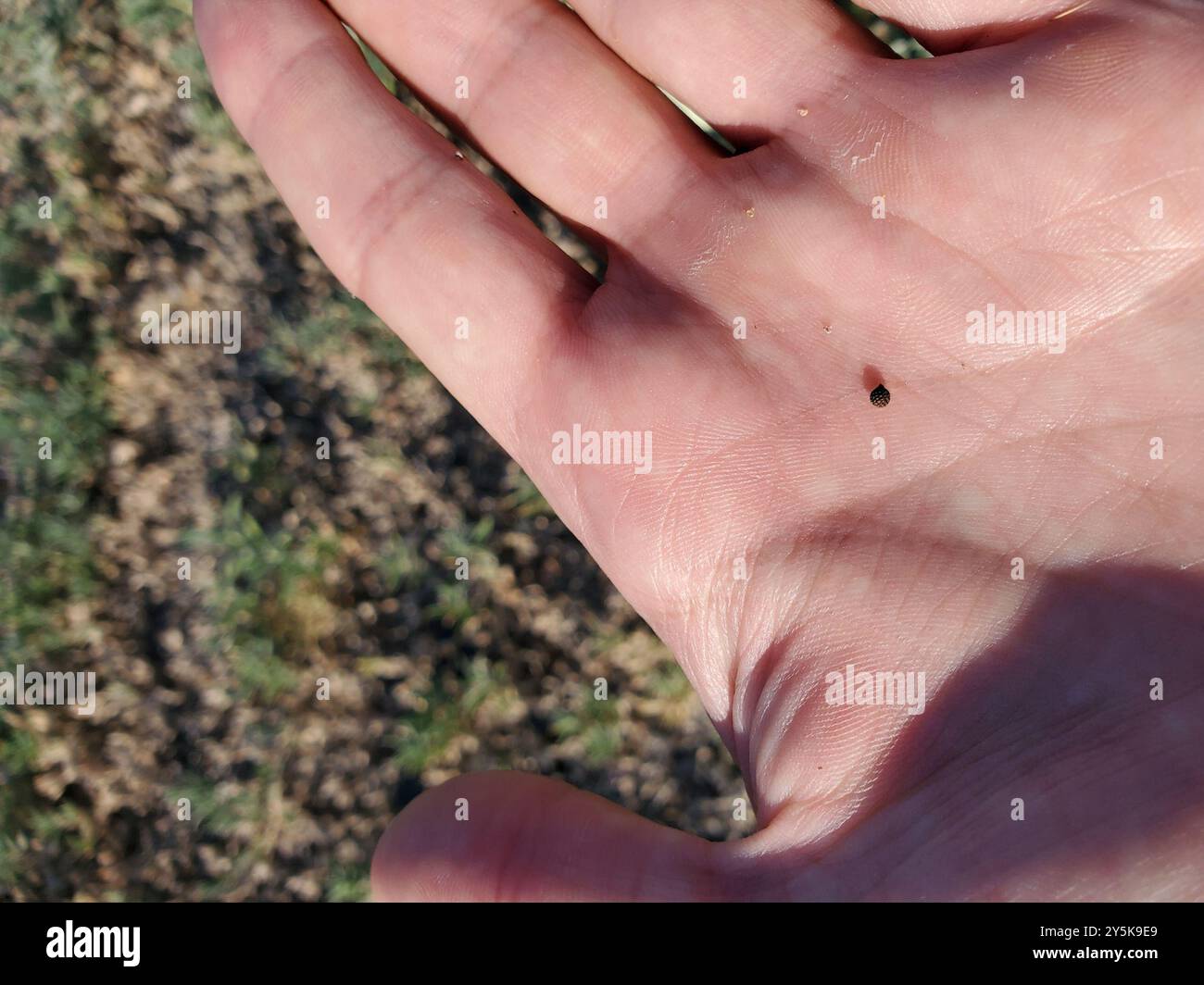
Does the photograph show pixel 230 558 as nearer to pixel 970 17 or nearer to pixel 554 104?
pixel 554 104

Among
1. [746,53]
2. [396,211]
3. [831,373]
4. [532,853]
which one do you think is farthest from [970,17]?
[532,853]

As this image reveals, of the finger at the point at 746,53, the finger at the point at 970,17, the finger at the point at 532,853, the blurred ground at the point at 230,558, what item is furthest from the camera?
the blurred ground at the point at 230,558

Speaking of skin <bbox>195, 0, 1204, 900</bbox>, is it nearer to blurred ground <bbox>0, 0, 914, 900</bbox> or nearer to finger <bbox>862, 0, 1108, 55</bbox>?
finger <bbox>862, 0, 1108, 55</bbox>

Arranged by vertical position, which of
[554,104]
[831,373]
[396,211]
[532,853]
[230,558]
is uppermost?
[554,104]

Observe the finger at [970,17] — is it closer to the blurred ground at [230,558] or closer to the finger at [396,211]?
the finger at [396,211]

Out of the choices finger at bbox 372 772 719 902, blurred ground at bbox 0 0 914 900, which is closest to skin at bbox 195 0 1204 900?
finger at bbox 372 772 719 902

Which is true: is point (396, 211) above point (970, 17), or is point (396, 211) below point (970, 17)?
below

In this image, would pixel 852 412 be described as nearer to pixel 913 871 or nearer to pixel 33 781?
pixel 913 871

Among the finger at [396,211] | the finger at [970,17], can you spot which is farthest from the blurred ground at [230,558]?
the finger at [970,17]
